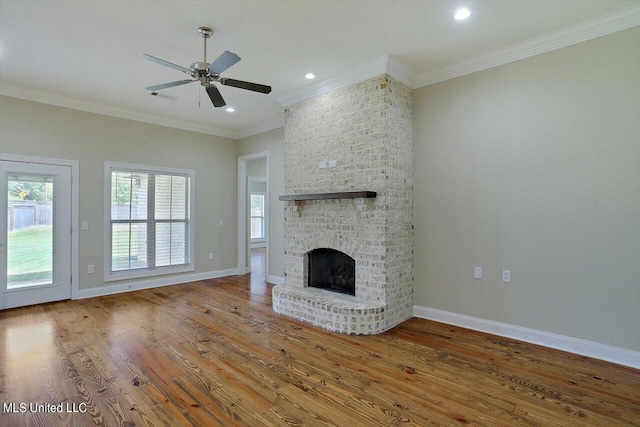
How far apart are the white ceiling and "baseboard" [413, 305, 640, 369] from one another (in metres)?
2.98

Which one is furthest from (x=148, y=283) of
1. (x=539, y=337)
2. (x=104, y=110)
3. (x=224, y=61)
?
(x=539, y=337)

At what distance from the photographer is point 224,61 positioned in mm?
2654

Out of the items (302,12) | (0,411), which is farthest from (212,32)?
(0,411)

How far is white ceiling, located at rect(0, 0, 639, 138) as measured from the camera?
2725 mm

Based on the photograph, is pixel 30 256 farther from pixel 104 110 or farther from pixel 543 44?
pixel 543 44

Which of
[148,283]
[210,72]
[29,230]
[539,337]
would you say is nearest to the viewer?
[210,72]

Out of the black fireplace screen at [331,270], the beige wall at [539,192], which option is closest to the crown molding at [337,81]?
the beige wall at [539,192]

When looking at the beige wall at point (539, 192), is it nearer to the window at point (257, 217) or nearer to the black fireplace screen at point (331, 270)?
the black fireplace screen at point (331, 270)

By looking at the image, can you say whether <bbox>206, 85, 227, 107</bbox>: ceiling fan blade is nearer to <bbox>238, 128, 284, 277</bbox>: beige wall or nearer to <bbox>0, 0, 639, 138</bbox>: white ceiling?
<bbox>0, 0, 639, 138</bbox>: white ceiling

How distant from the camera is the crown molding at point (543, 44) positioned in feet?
9.27

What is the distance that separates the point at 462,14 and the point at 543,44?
108cm

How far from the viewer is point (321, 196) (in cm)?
405

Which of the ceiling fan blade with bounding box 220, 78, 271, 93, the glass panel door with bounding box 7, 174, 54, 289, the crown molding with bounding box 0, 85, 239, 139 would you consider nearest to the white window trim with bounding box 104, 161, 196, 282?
the glass panel door with bounding box 7, 174, 54, 289

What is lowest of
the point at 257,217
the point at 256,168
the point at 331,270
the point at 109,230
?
the point at 331,270
